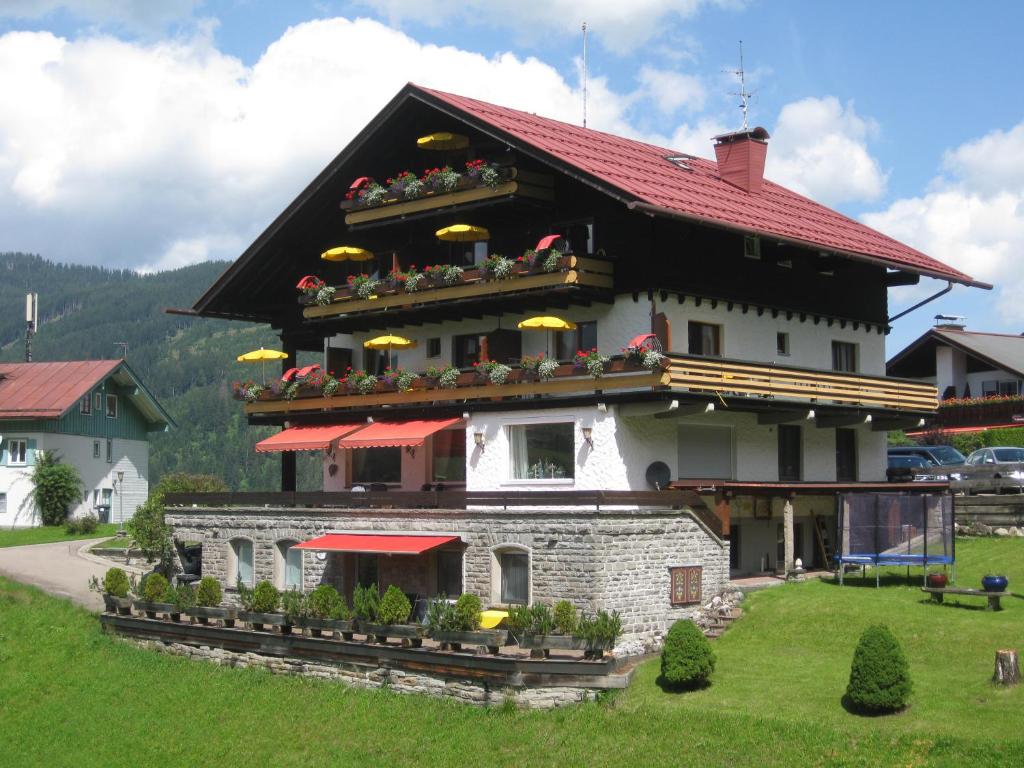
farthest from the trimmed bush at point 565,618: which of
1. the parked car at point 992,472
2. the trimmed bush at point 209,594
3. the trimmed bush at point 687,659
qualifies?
the parked car at point 992,472

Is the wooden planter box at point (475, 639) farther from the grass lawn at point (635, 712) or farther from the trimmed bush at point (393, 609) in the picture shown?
the trimmed bush at point (393, 609)

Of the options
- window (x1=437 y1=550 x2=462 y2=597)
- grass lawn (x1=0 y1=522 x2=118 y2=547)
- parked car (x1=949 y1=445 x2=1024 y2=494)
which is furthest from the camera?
grass lawn (x1=0 y1=522 x2=118 y2=547)

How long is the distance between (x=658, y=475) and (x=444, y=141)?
39.7ft

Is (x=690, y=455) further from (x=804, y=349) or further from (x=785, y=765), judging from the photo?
(x=785, y=765)

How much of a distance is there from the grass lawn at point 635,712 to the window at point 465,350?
11.6 metres

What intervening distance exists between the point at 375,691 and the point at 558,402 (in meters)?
9.23

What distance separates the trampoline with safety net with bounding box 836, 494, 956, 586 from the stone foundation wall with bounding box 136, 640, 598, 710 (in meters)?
9.35

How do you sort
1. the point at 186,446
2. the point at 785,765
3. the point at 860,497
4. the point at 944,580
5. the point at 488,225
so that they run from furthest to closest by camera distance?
the point at 186,446 → the point at 488,225 → the point at 860,497 → the point at 944,580 → the point at 785,765

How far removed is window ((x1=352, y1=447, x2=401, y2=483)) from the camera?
150 feet

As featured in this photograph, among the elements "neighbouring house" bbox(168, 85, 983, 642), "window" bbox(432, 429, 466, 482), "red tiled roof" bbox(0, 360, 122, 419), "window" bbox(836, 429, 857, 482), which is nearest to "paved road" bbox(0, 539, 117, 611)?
"neighbouring house" bbox(168, 85, 983, 642)

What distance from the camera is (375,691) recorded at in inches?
1352

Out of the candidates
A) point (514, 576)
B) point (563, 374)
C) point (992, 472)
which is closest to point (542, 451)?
point (563, 374)

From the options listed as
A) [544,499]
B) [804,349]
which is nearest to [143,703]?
[544,499]

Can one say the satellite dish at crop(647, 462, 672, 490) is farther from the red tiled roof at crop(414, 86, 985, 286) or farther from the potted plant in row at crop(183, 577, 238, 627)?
the potted plant in row at crop(183, 577, 238, 627)
